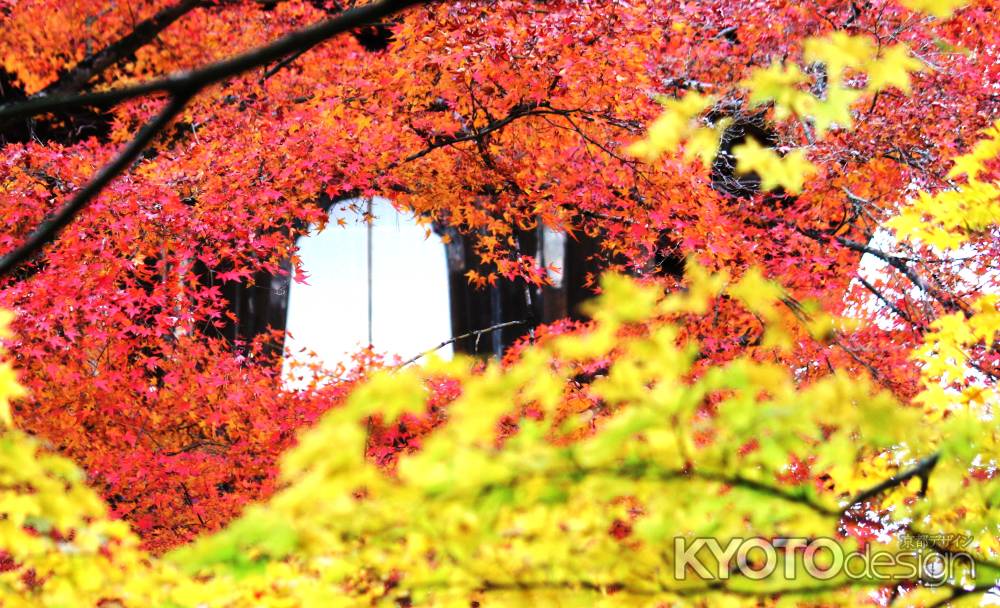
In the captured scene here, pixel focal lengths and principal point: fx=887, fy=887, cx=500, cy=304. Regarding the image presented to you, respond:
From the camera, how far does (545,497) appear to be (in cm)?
237

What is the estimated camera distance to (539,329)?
9859 millimetres

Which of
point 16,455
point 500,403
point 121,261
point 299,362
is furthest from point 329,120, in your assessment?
point 500,403

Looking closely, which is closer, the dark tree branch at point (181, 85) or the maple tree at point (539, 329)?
the maple tree at point (539, 329)

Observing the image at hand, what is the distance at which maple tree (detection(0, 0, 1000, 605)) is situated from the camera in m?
2.40

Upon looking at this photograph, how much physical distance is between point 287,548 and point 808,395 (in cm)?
139

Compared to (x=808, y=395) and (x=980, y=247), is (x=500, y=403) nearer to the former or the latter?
(x=808, y=395)

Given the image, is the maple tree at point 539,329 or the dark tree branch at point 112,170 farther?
the dark tree branch at point 112,170

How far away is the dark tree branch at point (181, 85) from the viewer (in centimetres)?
275

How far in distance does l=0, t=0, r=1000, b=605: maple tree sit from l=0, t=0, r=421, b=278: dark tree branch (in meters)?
0.01

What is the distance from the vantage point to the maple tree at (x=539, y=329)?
2.40 m

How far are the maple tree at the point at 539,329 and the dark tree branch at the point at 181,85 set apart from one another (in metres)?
0.01

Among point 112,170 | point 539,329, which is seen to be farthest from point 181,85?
point 539,329

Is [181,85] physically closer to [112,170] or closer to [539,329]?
[112,170]

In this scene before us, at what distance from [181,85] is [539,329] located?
287 inches
